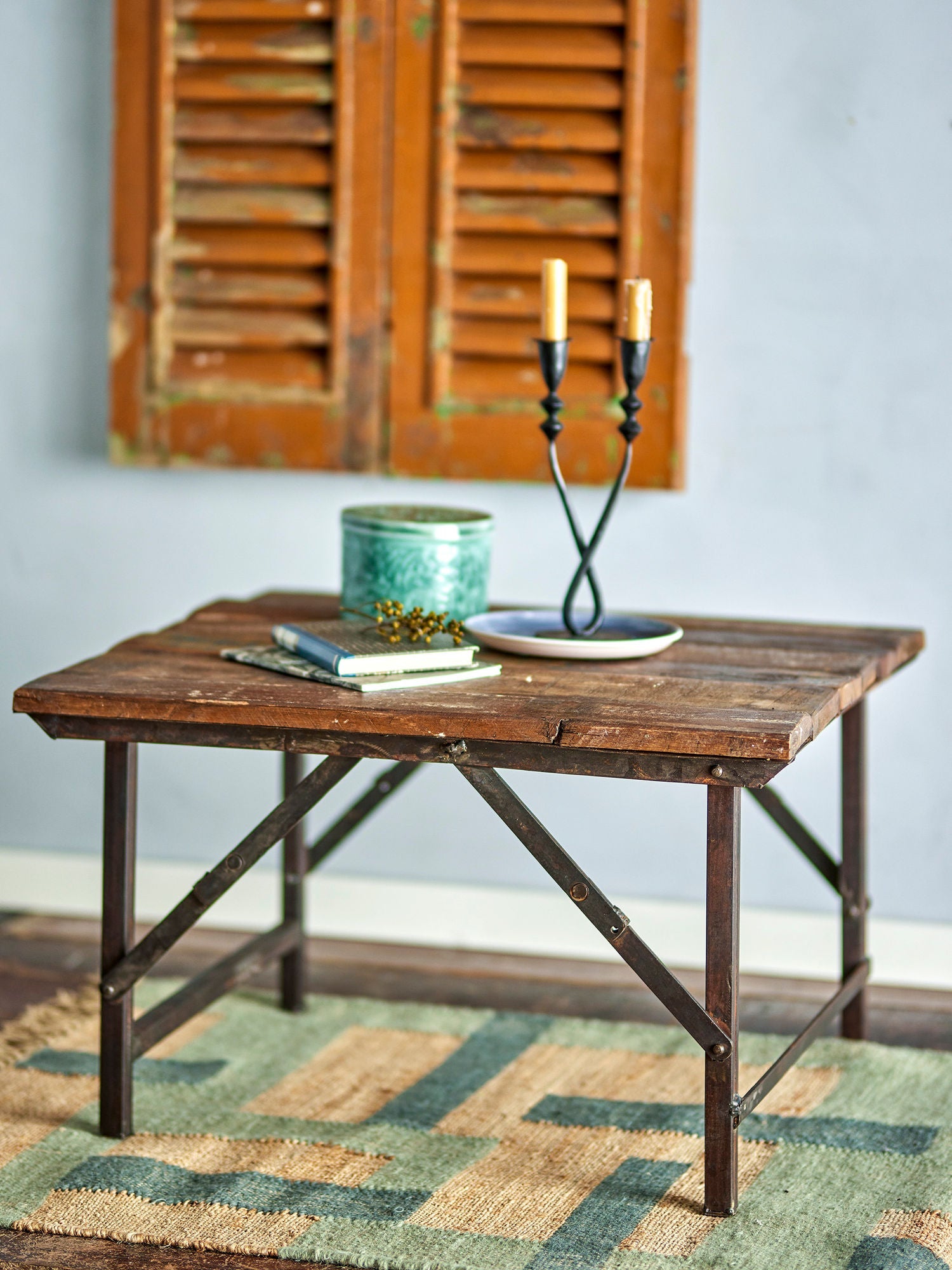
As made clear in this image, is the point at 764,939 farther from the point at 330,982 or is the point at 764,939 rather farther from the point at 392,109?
the point at 392,109

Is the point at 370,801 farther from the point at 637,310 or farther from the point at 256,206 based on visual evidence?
the point at 256,206

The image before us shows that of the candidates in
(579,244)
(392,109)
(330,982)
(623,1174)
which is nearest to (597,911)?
(623,1174)

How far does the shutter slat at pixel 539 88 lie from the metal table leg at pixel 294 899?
1.15 meters

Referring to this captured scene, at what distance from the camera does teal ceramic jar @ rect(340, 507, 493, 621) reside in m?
2.31

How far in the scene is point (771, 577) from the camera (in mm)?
2928

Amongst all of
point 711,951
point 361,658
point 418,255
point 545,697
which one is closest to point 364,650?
point 361,658

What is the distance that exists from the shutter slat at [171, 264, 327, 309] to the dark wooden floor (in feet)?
3.79

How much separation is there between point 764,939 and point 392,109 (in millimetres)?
1577

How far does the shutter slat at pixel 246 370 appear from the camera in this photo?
117 inches

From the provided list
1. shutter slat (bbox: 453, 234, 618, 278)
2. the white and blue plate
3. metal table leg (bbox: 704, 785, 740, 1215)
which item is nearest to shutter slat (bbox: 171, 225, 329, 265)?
shutter slat (bbox: 453, 234, 618, 278)

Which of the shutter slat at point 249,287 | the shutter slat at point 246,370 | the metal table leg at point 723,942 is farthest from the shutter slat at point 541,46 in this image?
the metal table leg at point 723,942

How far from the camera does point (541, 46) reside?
2.81 m

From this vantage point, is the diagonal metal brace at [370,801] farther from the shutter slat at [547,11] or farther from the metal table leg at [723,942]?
the shutter slat at [547,11]

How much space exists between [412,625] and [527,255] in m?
0.94
